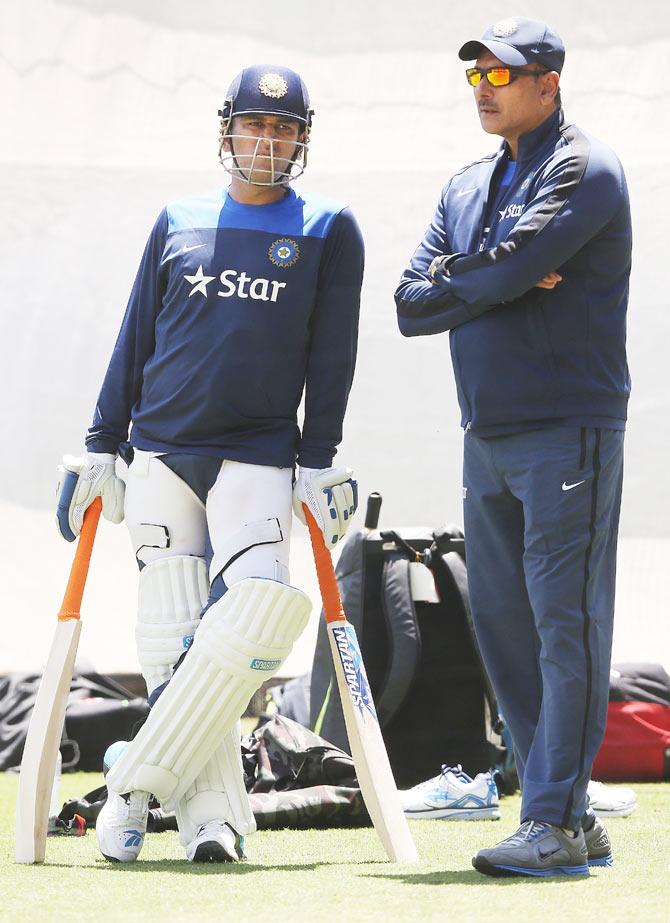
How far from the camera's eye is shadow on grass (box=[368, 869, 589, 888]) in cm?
218

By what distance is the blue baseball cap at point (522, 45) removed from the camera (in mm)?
2400

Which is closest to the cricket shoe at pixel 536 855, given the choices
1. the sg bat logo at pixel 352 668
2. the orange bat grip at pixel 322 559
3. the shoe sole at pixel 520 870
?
the shoe sole at pixel 520 870

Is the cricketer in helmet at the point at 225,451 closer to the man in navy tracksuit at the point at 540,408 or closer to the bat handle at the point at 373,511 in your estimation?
the man in navy tracksuit at the point at 540,408

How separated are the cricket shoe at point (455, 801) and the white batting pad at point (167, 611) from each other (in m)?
0.96

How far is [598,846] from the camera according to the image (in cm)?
244

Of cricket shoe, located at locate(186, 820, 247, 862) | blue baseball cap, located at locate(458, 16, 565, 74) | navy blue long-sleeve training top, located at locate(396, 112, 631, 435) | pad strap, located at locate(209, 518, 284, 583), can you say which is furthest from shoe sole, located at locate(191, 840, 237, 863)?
blue baseball cap, located at locate(458, 16, 565, 74)

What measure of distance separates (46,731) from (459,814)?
110 centimetres

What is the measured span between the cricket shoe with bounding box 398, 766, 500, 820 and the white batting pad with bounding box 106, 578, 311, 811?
95cm

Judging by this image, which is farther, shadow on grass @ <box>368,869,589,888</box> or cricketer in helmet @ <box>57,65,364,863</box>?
cricketer in helmet @ <box>57,65,364,863</box>

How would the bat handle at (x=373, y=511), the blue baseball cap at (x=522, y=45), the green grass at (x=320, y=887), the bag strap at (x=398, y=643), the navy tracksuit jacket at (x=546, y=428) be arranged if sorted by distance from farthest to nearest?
the bat handle at (x=373, y=511) < the bag strap at (x=398, y=643) < the blue baseball cap at (x=522, y=45) < the navy tracksuit jacket at (x=546, y=428) < the green grass at (x=320, y=887)

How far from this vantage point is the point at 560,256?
2.29m

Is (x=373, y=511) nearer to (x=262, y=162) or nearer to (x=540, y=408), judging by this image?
(x=262, y=162)

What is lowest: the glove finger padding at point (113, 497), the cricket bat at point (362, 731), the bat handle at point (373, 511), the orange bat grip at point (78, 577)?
the cricket bat at point (362, 731)

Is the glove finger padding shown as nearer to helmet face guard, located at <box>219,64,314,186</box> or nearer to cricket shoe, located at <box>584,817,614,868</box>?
helmet face guard, located at <box>219,64,314,186</box>
